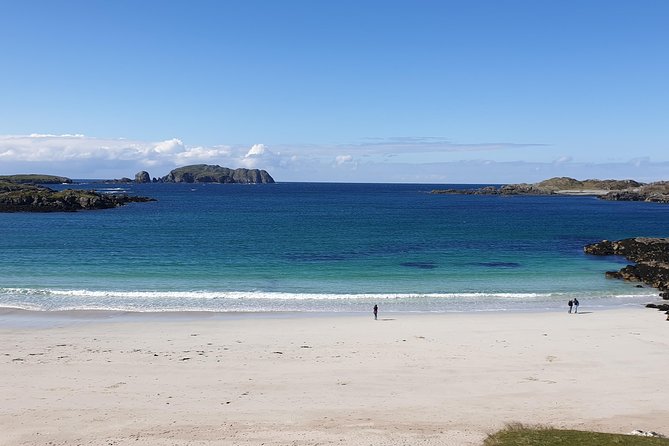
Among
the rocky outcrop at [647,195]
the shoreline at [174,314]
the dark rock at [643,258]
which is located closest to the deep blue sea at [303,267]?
the shoreline at [174,314]

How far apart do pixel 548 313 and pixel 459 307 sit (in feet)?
19.2

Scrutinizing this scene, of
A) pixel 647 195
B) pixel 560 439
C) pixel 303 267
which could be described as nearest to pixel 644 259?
pixel 303 267

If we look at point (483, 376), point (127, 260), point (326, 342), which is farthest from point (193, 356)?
point (127, 260)

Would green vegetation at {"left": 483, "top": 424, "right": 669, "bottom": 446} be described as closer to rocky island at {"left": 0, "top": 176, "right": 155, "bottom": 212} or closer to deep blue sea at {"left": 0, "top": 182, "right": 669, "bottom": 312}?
deep blue sea at {"left": 0, "top": 182, "right": 669, "bottom": 312}

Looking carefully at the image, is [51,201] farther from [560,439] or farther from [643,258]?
[560,439]

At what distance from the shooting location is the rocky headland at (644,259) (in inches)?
1741

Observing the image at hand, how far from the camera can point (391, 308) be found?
36.5 meters

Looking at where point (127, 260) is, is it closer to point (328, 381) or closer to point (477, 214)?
point (328, 381)

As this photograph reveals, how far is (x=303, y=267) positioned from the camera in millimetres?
50094

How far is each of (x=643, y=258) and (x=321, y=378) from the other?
46436 millimetres

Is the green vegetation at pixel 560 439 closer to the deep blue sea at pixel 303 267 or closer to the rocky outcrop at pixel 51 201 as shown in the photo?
the deep blue sea at pixel 303 267

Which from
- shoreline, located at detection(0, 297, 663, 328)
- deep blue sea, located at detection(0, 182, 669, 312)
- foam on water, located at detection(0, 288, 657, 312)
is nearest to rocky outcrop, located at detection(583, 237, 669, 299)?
deep blue sea, located at detection(0, 182, 669, 312)

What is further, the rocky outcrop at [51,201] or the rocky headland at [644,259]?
the rocky outcrop at [51,201]

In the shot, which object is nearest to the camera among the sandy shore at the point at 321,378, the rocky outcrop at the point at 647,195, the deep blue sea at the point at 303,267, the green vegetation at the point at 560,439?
the green vegetation at the point at 560,439
